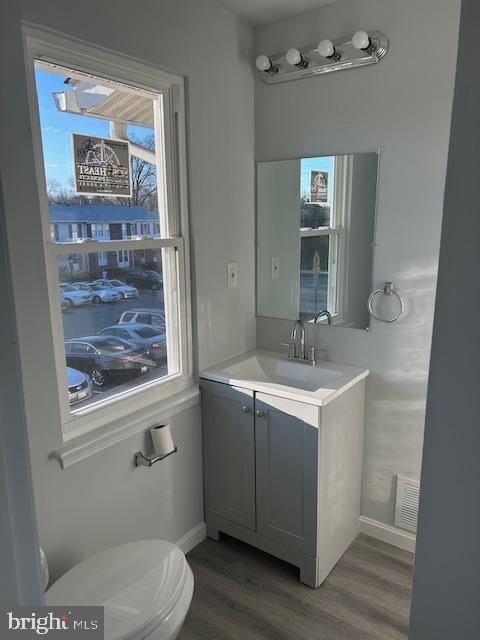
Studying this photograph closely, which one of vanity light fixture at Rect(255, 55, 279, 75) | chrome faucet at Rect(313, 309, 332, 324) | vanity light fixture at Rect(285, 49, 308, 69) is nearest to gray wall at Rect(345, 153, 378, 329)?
chrome faucet at Rect(313, 309, 332, 324)

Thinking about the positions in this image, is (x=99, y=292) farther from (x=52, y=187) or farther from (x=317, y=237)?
Result: (x=317, y=237)

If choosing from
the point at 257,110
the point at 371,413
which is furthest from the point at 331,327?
the point at 257,110

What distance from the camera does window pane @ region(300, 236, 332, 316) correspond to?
253cm

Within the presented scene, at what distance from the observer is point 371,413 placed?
97.2 inches

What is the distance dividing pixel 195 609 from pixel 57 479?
874 millimetres

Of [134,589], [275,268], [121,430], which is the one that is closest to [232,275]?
[275,268]

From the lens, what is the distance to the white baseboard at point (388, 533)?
2.43 meters

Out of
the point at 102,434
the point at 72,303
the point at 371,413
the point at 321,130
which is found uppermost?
the point at 321,130

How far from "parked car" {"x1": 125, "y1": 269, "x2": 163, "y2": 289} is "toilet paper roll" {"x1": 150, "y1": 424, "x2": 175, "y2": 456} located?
639 mm

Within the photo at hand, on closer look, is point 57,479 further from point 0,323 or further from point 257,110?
point 257,110

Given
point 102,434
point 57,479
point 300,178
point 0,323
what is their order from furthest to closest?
point 300,178 < point 102,434 < point 57,479 < point 0,323

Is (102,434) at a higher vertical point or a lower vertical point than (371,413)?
higher

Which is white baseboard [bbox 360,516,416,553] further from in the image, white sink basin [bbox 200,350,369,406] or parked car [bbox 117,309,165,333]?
parked car [bbox 117,309,165,333]

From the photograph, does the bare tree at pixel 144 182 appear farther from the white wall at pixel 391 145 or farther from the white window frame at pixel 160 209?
the white wall at pixel 391 145
